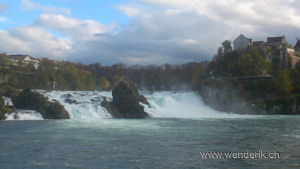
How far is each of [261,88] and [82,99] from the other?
3216cm

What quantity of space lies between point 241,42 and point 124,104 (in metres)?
40.8

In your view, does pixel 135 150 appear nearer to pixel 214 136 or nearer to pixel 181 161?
pixel 181 161

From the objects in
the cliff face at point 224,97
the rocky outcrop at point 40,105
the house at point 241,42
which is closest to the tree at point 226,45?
the house at point 241,42

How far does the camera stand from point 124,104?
1797 inches

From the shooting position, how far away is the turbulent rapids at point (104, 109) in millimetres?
41094

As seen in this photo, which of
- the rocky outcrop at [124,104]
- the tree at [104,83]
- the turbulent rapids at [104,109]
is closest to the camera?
the turbulent rapids at [104,109]

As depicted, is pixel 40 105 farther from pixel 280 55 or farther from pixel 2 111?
pixel 280 55

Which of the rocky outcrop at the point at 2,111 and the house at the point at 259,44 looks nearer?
the rocky outcrop at the point at 2,111

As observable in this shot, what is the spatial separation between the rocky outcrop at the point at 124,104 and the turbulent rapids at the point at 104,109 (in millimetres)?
1302

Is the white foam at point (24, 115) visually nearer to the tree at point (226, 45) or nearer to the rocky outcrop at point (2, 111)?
the rocky outcrop at point (2, 111)

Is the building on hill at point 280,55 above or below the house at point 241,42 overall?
below

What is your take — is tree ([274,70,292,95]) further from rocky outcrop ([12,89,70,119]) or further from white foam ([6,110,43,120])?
white foam ([6,110,43,120])

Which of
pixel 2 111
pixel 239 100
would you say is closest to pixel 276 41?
pixel 239 100

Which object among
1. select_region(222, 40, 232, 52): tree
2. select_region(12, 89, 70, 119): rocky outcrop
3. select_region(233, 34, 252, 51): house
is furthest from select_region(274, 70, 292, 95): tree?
select_region(12, 89, 70, 119): rocky outcrop
